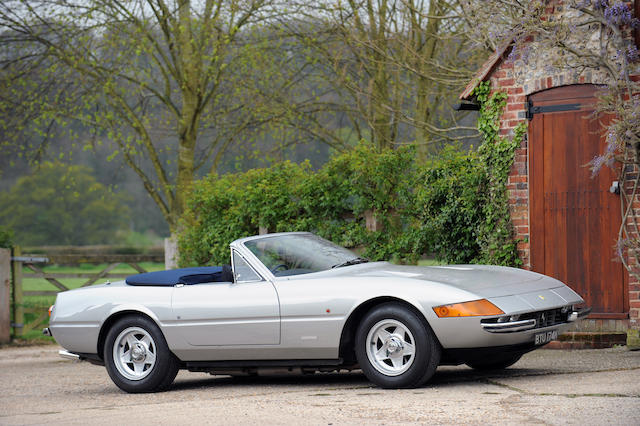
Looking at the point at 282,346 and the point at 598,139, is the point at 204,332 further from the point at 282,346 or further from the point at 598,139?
the point at 598,139

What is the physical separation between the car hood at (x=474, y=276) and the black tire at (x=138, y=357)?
5.98 feet

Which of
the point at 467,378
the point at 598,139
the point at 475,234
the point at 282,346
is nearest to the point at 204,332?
the point at 282,346

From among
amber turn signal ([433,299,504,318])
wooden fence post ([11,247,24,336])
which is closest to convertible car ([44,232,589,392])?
amber turn signal ([433,299,504,318])

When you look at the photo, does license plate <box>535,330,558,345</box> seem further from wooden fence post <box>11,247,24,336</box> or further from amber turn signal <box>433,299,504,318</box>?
wooden fence post <box>11,247,24,336</box>

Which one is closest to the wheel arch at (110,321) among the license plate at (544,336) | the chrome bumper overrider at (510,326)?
the chrome bumper overrider at (510,326)

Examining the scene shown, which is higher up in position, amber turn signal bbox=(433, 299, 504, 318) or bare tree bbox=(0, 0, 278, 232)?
bare tree bbox=(0, 0, 278, 232)

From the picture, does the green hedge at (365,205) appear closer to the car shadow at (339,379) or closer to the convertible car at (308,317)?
the car shadow at (339,379)

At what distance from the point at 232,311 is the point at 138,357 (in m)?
1.12

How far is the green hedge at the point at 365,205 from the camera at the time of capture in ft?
38.5

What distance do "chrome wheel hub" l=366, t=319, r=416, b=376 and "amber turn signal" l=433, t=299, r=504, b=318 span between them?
322 mm

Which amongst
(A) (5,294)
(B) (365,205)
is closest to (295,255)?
(B) (365,205)

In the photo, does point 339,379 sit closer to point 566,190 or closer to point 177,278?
point 177,278

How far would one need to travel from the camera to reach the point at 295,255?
8234 mm

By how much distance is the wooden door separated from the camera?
10.7m
